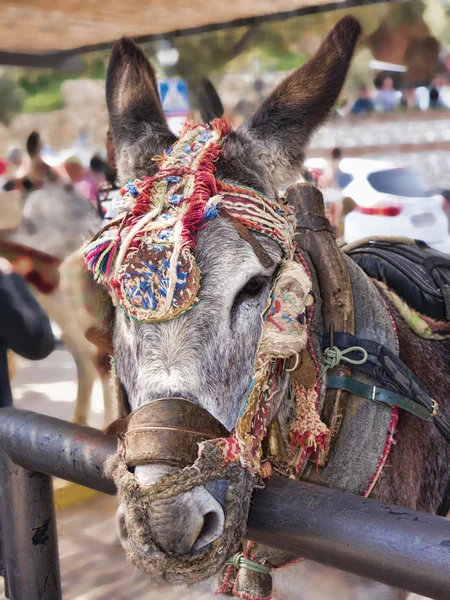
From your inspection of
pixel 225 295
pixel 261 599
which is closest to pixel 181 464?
pixel 225 295

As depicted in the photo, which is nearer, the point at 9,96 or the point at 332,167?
the point at 9,96

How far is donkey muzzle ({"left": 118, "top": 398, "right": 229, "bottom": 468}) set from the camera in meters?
1.35

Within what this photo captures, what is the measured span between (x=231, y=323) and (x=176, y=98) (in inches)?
164

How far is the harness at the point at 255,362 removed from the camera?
1.36m

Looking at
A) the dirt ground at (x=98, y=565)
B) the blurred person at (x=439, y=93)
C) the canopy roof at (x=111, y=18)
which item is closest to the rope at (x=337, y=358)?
the dirt ground at (x=98, y=565)

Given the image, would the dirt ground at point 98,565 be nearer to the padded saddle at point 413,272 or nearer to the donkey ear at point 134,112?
the padded saddle at point 413,272

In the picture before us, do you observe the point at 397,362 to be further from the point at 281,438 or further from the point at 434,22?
the point at 434,22

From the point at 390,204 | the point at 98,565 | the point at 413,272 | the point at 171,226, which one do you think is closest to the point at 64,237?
the point at 98,565

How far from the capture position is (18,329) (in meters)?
3.93

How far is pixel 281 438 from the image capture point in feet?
6.06

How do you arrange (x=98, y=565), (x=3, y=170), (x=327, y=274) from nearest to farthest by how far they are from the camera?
(x=327, y=274), (x=98, y=565), (x=3, y=170)

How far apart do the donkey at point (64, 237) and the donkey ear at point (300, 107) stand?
12.8 feet

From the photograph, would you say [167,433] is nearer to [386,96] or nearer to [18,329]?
[18,329]

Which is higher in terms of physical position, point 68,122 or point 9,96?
point 9,96
